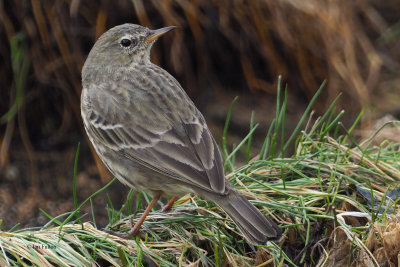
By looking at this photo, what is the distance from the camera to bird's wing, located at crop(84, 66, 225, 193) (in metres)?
4.50

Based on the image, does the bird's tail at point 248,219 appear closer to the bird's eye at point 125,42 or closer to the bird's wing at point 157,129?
the bird's wing at point 157,129

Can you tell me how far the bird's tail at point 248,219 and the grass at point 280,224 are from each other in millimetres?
148

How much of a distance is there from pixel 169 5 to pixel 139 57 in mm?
2346

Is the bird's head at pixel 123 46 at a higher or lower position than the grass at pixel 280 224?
higher

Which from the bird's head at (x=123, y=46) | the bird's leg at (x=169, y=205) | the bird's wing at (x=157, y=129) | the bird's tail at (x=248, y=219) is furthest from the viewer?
the bird's head at (x=123, y=46)

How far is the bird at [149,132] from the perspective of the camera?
14.4 feet

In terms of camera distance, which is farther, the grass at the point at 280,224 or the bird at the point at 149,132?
the bird at the point at 149,132

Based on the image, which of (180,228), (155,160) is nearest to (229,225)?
(180,228)

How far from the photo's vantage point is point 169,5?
25.0 ft

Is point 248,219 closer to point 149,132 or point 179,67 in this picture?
point 149,132

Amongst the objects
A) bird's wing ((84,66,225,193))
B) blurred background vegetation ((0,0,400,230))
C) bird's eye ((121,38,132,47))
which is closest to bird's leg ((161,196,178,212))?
bird's wing ((84,66,225,193))

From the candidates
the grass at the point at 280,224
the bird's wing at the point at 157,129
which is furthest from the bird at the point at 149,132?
the grass at the point at 280,224

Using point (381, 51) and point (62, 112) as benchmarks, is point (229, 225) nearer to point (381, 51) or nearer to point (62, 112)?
point (62, 112)

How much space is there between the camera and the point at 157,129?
188 inches
